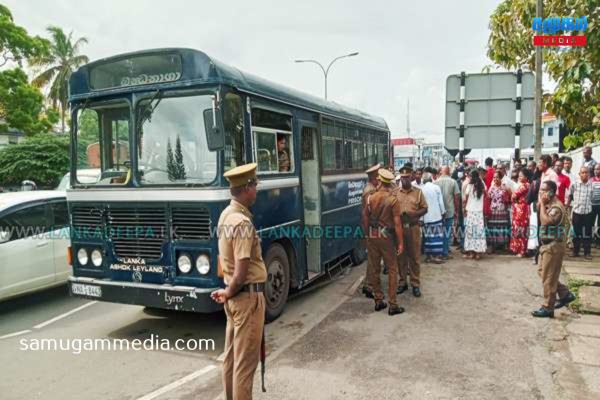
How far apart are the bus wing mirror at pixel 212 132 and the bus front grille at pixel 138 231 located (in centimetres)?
100

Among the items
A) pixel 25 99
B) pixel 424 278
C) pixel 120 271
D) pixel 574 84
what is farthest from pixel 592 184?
pixel 25 99

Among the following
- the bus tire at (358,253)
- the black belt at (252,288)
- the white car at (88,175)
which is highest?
the white car at (88,175)

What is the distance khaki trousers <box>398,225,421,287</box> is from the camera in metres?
7.02

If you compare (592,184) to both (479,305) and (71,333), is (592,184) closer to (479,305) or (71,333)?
(479,305)

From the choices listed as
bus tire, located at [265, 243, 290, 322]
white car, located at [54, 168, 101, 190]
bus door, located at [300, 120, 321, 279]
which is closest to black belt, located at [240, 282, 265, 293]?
bus tire, located at [265, 243, 290, 322]

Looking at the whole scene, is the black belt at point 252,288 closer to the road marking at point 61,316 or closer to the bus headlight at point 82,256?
the bus headlight at point 82,256

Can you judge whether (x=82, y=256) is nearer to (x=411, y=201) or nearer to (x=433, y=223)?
(x=411, y=201)

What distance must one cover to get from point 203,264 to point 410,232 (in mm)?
3517

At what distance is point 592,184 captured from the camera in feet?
29.5

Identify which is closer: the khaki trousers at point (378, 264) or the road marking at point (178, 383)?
the road marking at point (178, 383)

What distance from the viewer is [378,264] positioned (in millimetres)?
6430

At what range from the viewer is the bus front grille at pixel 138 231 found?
5.14m

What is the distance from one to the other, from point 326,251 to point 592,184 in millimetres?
5475

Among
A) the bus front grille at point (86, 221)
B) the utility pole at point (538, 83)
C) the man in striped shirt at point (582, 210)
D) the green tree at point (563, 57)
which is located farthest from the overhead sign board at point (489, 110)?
the bus front grille at point (86, 221)
